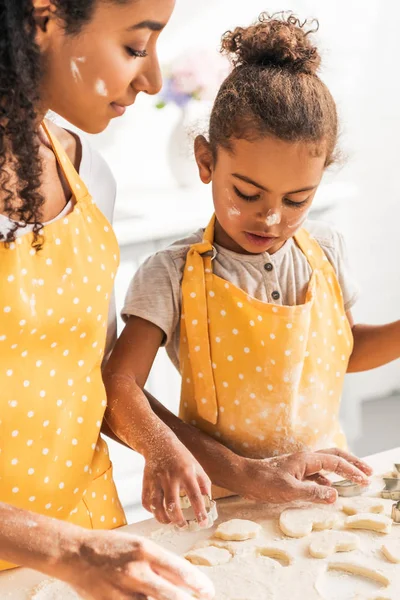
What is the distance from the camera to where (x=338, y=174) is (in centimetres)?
302

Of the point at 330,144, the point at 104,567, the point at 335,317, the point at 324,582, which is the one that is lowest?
the point at 324,582

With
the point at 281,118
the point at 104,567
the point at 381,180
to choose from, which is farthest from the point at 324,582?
the point at 381,180

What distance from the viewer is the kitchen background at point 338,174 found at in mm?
2414

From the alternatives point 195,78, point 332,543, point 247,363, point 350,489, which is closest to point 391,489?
point 350,489

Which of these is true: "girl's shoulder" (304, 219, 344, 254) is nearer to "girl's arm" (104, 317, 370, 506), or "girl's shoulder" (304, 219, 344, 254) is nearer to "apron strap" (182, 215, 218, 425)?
"apron strap" (182, 215, 218, 425)

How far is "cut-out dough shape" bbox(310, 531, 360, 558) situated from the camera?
100cm

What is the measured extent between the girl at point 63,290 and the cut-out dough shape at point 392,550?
0.79ft

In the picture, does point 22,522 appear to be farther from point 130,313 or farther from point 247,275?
point 247,275

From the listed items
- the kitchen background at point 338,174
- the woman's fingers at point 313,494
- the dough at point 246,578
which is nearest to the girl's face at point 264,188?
the woman's fingers at point 313,494

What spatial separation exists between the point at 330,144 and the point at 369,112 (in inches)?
77.9

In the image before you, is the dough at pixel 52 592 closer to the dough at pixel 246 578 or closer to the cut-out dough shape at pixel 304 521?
the dough at pixel 246 578

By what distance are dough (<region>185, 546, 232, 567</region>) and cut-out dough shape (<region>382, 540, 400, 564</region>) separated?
19 centimetres

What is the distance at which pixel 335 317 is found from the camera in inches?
51.7

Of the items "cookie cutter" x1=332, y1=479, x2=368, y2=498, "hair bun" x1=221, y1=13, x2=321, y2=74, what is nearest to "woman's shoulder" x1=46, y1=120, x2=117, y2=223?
"hair bun" x1=221, y1=13, x2=321, y2=74
